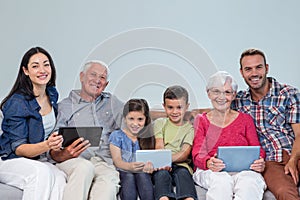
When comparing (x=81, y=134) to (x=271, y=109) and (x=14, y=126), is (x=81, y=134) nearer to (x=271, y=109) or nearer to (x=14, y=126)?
(x=14, y=126)

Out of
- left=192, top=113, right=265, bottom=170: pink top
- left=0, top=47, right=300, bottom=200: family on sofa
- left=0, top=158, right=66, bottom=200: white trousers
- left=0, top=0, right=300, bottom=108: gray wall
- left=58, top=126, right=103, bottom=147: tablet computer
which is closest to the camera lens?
left=0, top=158, right=66, bottom=200: white trousers

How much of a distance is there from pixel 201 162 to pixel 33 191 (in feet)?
2.71

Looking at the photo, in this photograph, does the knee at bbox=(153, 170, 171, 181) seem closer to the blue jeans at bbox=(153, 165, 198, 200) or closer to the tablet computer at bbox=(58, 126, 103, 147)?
the blue jeans at bbox=(153, 165, 198, 200)

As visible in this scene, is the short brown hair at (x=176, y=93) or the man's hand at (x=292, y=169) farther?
the short brown hair at (x=176, y=93)

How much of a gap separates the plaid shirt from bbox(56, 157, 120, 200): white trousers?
819 millimetres

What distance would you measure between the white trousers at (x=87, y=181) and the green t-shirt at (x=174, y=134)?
0.33 m

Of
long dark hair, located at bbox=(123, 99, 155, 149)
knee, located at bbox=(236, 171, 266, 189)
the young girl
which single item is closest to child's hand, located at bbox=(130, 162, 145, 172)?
the young girl

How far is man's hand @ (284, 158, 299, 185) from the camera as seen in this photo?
2.17m

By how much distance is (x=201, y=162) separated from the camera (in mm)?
2264

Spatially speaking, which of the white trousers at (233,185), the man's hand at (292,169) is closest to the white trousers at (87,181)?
the white trousers at (233,185)

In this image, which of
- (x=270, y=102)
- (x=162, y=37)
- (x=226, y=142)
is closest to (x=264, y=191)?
(x=226, y=142)

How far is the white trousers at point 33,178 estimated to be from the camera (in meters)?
1.96

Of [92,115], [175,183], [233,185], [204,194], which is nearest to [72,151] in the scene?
[92,115]

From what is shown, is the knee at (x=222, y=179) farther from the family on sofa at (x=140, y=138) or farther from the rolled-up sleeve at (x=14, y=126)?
the rolled-up sleeve at (x=14, y=126)
